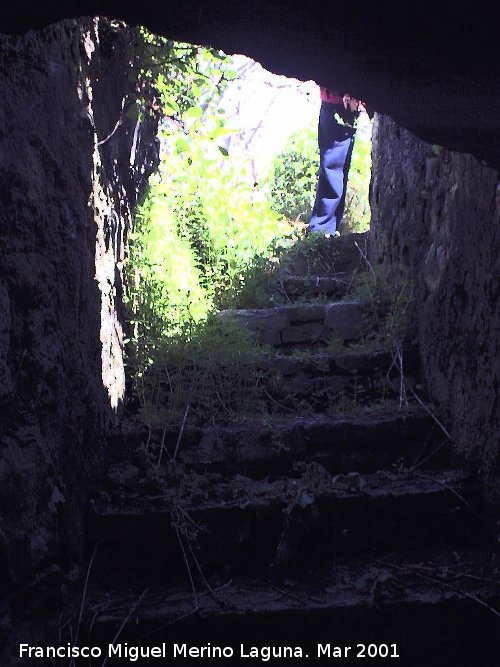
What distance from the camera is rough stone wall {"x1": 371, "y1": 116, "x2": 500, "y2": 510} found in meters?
2.46

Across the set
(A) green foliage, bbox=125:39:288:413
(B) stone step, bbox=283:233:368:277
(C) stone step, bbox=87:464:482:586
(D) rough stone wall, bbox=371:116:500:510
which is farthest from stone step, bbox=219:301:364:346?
(C) stone step, bbox=87:464:482:586

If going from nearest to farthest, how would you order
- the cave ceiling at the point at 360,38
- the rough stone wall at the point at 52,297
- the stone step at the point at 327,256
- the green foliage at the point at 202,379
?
the cave ceiling at the point at 360,38 → the rough stone wall at the point at 52,297 → the green foliage at the point at 202,379 → the stone step at the point at 327,256

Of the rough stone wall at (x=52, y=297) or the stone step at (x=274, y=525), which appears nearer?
the rough stone wall at (x=52, y=297)

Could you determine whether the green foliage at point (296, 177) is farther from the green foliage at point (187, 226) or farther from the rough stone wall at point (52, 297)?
the rough stone wall at point (52, 297)

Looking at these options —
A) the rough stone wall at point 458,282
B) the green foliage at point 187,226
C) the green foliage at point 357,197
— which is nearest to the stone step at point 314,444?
the rough stone wall at point 458,282

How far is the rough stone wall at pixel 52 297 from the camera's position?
1.96 meters

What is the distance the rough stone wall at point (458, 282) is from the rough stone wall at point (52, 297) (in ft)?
4.54

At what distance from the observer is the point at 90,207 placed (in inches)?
109

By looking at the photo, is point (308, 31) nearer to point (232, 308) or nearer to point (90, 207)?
point (90, 207)

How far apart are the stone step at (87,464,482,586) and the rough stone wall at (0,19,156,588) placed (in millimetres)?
187

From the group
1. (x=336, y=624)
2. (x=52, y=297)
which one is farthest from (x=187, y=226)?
(x=336, y=624)

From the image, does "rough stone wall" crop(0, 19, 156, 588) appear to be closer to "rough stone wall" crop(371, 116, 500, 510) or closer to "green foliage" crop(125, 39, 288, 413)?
"green foliage" crop(125, 39, 288, 413)

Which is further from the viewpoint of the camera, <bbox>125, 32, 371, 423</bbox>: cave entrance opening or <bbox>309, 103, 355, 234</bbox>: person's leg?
<bbox>309, 103, 355, 234</bbox>: person's leg

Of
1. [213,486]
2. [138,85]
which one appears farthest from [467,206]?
[138,85]
